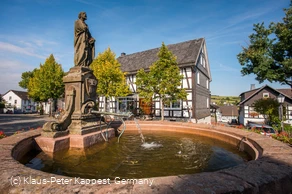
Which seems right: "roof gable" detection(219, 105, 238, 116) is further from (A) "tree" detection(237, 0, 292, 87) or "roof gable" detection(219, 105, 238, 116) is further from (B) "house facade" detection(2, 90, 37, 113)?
(B) "house facade" detection(2, 90, 37, 113)

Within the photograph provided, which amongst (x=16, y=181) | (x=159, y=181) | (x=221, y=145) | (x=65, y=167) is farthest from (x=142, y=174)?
(x=221, y=145)

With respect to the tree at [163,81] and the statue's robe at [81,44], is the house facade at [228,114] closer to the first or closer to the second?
the tree at [163,81]

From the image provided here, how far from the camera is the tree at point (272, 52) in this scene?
1549 centimetres

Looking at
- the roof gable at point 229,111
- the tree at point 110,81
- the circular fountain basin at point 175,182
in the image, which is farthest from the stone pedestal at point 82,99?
the roof gable at point 229,111

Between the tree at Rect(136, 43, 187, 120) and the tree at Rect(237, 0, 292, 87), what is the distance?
31.7ft

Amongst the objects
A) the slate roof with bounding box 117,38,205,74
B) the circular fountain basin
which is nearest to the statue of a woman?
the circular fountain basin

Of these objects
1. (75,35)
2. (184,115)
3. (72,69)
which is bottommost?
(184,115)

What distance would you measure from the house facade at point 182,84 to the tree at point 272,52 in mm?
5988

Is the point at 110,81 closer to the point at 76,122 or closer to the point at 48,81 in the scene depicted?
the point at 48,81

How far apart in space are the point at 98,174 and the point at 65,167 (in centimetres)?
85

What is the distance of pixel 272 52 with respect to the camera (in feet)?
55.2

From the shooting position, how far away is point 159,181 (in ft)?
5.21

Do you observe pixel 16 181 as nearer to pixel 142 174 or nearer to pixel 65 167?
pixel 65 167

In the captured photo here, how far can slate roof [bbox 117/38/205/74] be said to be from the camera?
18719 mm
